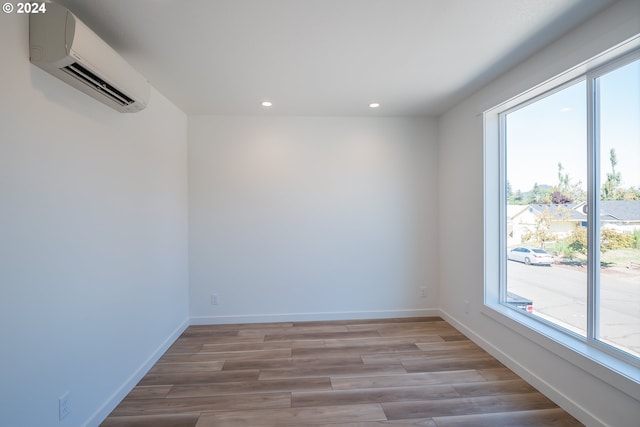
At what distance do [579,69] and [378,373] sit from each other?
107 inches

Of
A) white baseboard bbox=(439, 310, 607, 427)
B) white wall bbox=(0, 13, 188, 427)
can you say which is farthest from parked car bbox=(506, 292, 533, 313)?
white wall bbox=(0, 13, 188, 427)

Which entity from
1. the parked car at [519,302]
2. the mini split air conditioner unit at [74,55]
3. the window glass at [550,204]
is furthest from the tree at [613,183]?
the mini split air conditioner unit at [74,55]

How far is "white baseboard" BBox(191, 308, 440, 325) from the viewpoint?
3.38 m

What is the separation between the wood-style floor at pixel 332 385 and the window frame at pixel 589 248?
0.45m

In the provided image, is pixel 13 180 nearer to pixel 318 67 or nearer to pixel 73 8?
pixel 73 8

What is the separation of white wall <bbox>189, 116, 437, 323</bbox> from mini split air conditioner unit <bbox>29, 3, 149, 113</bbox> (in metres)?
1.66

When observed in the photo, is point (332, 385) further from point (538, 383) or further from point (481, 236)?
point (481, 236)

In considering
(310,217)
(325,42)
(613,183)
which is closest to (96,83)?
(325,42)

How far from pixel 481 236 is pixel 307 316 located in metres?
2.22

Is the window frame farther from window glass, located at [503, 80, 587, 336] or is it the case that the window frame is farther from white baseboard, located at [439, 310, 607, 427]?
white baseboard, located at [439, 310, 607, 427]

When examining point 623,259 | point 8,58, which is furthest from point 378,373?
point 8,58

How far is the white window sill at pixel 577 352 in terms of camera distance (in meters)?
1.54

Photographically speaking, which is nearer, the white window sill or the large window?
the white window sill

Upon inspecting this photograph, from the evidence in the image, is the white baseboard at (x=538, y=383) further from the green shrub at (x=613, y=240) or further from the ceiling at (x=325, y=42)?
the ceiling at (x=325, y=42)
